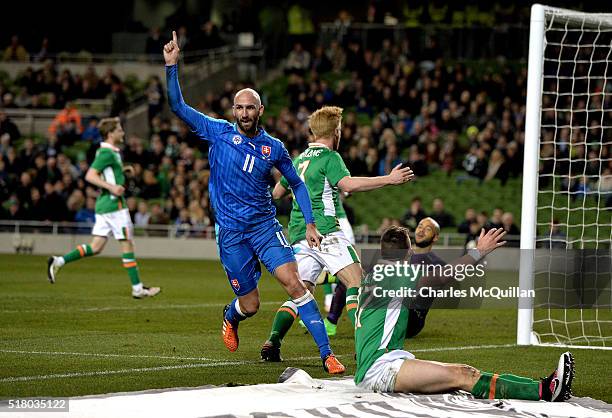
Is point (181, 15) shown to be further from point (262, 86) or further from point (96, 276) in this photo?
point (96, 276)

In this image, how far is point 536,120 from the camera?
12039 mm

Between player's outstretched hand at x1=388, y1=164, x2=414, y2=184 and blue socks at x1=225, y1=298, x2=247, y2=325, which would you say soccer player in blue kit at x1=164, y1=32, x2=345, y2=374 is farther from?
player's outstretched hand at x1=388, y1=164, x2=414, y2=184

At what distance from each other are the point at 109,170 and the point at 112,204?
54 centimetres

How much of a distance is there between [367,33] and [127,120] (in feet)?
25.7

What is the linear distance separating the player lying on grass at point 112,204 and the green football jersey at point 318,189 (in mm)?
5693

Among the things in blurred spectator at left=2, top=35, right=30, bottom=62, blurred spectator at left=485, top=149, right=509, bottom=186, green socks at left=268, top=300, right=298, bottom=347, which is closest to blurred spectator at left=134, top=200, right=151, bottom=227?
blurred spectator at left=485, top=149, right=509, bottom=186

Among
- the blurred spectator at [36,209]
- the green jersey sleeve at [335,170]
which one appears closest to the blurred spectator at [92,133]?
the blurred spectator at [36,209]

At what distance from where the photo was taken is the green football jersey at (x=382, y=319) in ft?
26.1

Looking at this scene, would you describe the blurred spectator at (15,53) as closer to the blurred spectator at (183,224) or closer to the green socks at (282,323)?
the blurred spectator at (183,224)

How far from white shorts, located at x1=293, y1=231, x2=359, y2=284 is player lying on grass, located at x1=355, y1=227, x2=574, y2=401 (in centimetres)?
279

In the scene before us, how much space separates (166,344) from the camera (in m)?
11.3

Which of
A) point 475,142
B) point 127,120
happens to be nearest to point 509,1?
point 475,142

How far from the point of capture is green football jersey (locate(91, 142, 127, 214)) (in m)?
16.3

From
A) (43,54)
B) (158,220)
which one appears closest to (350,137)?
(158,220)
